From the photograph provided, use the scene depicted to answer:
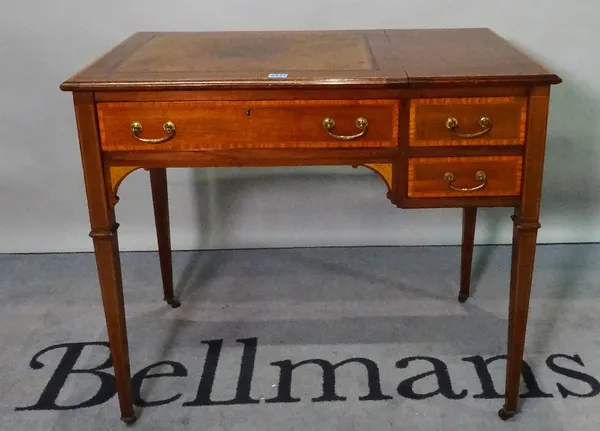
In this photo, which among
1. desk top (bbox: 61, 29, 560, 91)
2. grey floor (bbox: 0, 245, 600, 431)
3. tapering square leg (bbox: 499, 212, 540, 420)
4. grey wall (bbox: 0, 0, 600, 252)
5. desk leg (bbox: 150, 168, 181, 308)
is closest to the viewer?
desk top (bbox: 61, 29, 560, 91)

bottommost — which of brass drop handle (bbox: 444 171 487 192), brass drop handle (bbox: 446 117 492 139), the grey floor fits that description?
the grey floor

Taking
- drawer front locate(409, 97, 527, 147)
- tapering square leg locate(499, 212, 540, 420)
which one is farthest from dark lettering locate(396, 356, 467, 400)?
drawer front locate(409, 97, 527, 147)

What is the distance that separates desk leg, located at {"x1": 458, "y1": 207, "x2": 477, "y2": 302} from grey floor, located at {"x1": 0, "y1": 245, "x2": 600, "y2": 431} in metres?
0.04

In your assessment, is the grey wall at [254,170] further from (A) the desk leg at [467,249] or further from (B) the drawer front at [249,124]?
(B) the drawer front at [249,124]

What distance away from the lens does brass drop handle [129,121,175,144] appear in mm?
1354

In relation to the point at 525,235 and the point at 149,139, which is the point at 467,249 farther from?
the point at 149,139

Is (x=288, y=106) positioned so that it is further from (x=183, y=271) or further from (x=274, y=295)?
(x=183, y=271)

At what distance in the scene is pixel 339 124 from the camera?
1367 mm

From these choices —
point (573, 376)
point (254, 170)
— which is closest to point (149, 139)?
point (254, 170)

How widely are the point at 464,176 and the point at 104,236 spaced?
742mm

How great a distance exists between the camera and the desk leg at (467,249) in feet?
6.47

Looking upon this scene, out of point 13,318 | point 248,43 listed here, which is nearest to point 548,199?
point 248,43

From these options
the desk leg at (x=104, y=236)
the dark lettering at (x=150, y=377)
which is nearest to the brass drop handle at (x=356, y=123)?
the desk leg at (x=104, y=236)

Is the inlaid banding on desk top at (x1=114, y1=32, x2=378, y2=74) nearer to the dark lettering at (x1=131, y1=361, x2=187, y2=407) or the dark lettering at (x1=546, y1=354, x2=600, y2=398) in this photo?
the dark lettering at (x1=131, y1=361, x2=187, y2=407)
